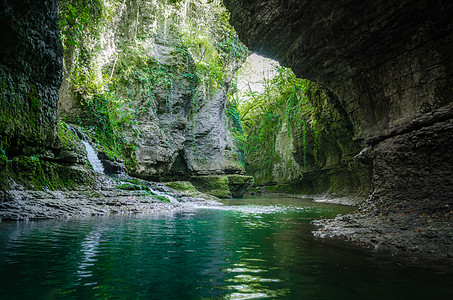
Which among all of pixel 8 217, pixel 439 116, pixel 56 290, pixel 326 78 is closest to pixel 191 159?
pixel 326 78

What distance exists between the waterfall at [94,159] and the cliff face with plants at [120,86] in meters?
0.41

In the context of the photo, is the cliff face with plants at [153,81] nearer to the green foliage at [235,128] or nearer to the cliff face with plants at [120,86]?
the cliff face with plants at [120,86]

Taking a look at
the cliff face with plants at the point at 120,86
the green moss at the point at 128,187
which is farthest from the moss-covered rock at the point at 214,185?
the green moss at the point at 128,187

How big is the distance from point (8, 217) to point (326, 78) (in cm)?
816

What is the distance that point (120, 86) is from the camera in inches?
552

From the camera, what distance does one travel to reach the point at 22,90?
5820 mm

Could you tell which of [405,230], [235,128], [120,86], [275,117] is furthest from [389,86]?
[275,117]

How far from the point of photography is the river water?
66.3 inches

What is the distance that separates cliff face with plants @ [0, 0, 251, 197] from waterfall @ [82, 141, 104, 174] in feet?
1.33

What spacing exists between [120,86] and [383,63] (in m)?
12.9

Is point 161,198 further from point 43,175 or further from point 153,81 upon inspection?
point 153,81

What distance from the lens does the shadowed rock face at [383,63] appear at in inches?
176

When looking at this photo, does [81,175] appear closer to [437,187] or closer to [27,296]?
[27,296]

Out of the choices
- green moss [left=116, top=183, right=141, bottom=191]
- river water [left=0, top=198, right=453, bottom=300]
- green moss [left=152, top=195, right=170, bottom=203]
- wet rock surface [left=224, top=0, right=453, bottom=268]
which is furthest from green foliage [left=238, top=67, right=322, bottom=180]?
river water [left=0, top=198, right=453, bottom=300]
